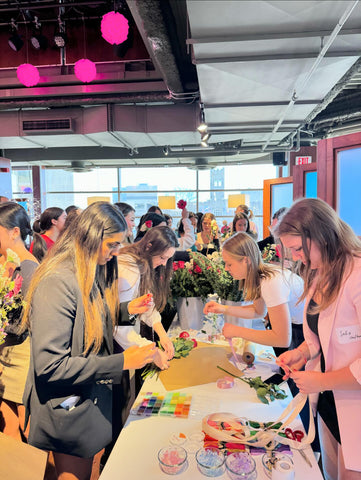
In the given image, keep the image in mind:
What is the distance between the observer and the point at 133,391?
2.43m

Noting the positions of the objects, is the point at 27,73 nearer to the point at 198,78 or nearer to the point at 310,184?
the point at 198,78

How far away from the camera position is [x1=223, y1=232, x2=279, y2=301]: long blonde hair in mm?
2047

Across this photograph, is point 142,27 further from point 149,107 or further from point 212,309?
point 149,107

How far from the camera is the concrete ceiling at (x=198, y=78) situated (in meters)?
2.51

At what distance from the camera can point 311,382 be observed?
1.24 m

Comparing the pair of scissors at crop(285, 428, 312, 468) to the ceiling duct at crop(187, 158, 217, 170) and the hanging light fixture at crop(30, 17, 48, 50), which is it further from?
the ceiling duct at crop(187, 158, 217, 170)

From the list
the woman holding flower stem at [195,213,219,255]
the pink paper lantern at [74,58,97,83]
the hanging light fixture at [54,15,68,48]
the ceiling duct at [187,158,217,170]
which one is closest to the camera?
the pink paper lantern at [74,58,97,83]

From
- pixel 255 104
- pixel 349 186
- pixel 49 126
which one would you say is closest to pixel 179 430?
pixel 349 186

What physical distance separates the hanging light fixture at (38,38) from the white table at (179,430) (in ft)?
14.2

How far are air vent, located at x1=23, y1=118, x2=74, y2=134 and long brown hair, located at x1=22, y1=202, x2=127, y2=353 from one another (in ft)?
15.9

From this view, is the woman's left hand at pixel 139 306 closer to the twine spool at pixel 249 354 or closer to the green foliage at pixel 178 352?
the green foliage at pixel 178 352

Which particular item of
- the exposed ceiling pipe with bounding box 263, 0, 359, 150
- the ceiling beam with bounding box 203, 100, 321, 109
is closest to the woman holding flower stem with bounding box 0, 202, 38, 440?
the exposed ceiling pipe with bounding box 263, 0, 359, 150

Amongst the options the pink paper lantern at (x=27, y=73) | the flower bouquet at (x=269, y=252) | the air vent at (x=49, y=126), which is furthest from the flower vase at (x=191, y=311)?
the air vent at (x=49, y=126)

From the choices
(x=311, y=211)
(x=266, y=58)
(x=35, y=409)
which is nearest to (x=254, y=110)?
(x=266, y=58)
